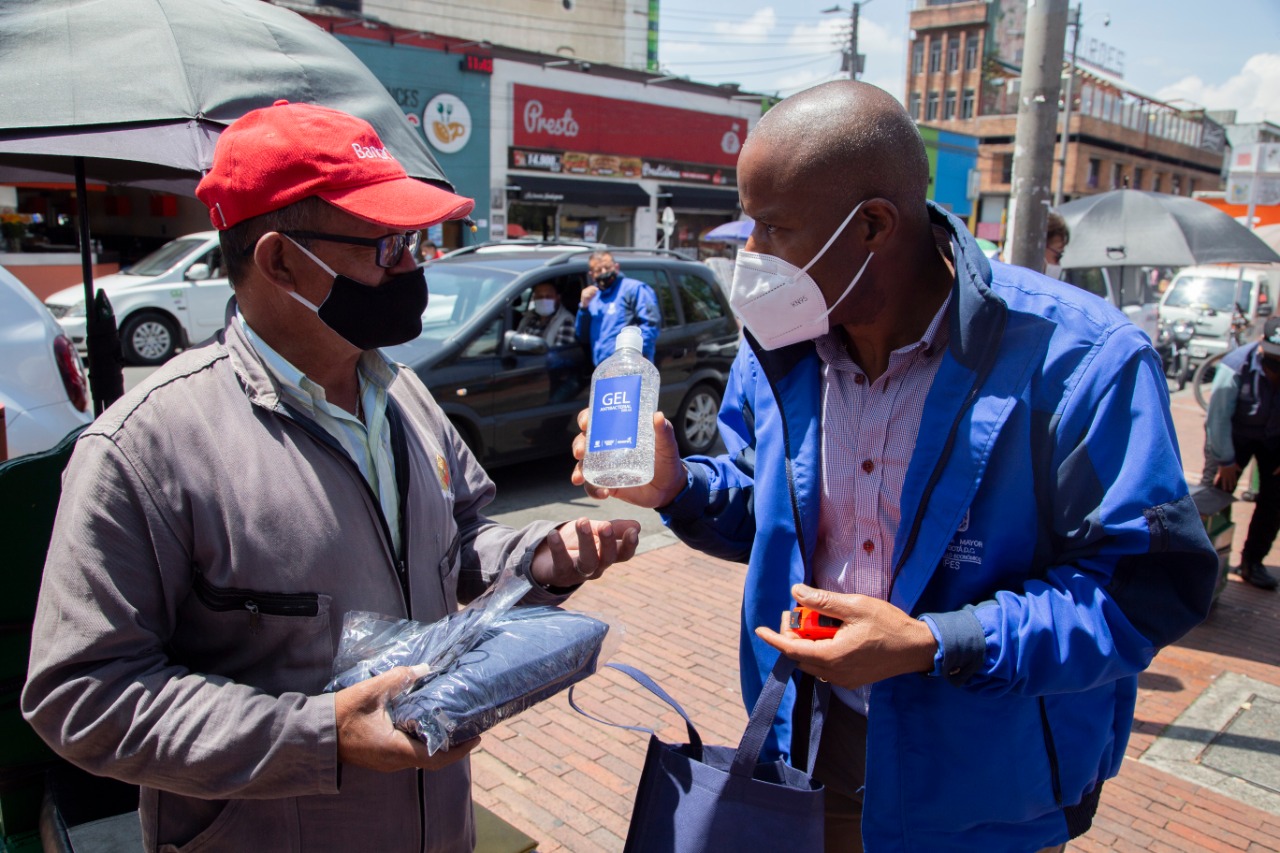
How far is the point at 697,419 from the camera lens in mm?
9523

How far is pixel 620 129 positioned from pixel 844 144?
2902 centimetres

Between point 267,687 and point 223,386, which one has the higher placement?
point 223,386

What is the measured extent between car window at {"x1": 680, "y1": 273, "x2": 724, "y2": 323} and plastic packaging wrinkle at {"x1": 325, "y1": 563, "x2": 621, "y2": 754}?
791cm

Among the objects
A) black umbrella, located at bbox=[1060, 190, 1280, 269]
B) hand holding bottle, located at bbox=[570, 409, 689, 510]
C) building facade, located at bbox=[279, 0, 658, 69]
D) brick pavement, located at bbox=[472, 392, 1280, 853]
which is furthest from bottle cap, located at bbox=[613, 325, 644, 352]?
building facade, located at bbox=[279, 0, 658, 69]

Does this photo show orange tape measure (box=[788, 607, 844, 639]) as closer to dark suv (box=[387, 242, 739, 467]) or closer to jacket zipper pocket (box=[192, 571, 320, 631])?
jacket zipper pocket (box=[192, 571, 320, 631])

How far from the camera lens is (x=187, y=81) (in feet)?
8.09

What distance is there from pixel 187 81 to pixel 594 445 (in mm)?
1566

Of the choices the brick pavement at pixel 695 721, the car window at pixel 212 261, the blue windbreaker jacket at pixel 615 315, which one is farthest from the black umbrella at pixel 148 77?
the car window at pixel 212 261

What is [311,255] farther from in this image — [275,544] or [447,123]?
[447,123]

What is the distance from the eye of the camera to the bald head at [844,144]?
5.74 feet

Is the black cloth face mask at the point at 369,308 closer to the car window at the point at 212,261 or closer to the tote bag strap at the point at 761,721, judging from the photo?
the tote bag strap at the point at 761,721

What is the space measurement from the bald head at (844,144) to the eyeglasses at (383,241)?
72 centimetres

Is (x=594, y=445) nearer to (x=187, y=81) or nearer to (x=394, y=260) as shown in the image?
(x=394, y=260)

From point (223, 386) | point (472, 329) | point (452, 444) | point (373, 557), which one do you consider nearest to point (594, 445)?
point (452, 444)
